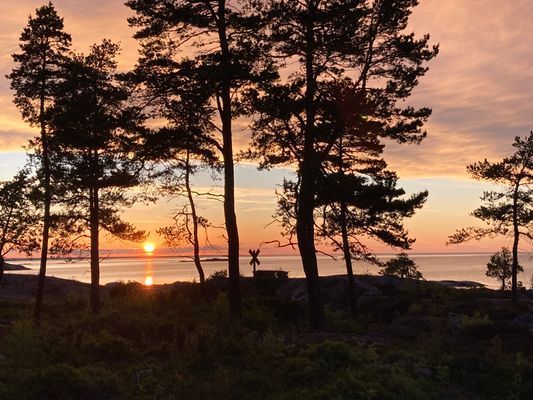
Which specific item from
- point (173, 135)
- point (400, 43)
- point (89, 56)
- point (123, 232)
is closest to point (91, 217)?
point (123, 232)

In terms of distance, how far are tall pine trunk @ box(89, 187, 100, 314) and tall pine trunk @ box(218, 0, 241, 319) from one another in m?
11.9

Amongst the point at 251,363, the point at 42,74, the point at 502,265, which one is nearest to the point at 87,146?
the point at 42,74

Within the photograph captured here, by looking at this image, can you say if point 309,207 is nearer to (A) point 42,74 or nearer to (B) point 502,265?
(A) point 42,74

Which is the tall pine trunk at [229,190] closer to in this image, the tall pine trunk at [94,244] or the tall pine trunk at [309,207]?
the tall pine trunk at [309,207]

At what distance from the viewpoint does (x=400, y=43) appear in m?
19.9

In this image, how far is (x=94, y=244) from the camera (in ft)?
95.9

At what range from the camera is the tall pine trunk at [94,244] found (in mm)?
29078

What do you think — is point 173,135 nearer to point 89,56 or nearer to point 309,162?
point 309,162

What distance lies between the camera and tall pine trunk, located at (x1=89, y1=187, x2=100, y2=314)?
1145 inches

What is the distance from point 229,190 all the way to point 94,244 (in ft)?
40.5

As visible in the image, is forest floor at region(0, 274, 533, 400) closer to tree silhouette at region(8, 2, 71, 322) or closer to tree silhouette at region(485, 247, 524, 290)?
tree silhouette at region(8, 2, 71, 322)

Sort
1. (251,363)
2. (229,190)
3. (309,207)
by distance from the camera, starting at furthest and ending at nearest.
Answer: (309,207) < (229,190) < (251,363)

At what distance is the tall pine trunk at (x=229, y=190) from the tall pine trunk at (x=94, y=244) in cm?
1187

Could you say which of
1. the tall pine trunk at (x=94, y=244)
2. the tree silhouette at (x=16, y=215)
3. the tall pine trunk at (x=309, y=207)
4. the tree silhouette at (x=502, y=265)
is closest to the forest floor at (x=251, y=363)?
the tall pine trunk at (x=309, y=207)
